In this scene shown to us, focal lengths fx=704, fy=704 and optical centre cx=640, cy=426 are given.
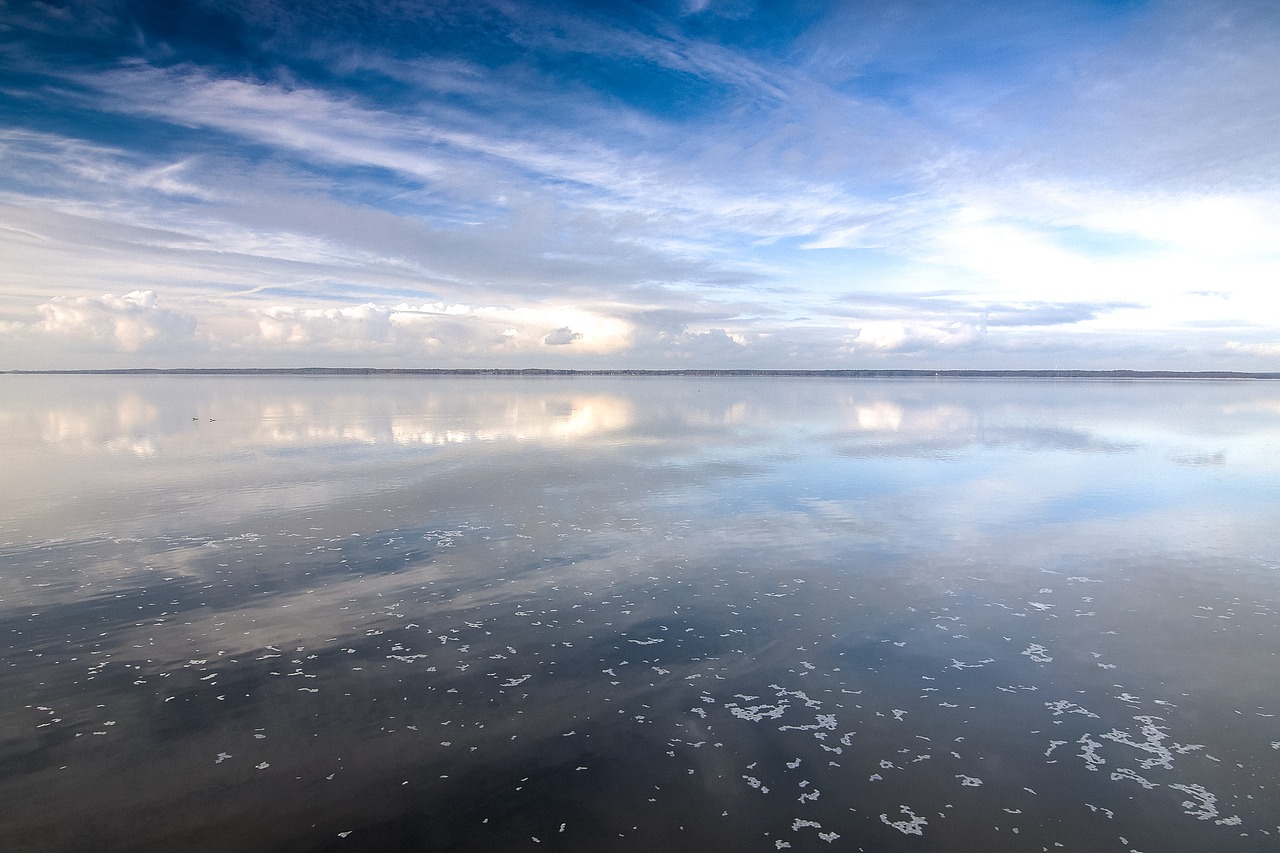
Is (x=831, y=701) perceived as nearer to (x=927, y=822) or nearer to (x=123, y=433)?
(x=927, y=822)

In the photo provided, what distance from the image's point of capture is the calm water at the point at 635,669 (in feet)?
23.7

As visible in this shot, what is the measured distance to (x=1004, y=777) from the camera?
7824mm

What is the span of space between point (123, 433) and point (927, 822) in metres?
45.6

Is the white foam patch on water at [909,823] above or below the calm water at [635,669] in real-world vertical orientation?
below

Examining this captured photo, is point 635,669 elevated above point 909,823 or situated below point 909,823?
above

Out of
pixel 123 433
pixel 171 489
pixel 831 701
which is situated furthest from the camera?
pixel 123 433

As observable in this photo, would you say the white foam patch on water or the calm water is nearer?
the white foam patch on water

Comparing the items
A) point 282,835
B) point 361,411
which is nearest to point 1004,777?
point 282,835

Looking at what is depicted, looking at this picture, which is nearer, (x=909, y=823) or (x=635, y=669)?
(x=909, y=823)

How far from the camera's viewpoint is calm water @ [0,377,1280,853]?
7.23 m

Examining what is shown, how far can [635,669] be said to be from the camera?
406 inches

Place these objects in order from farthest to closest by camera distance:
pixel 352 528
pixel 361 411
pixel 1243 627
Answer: pixel 361 411 → pixel 352 528 → pixel 1243 627

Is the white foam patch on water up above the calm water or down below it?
below

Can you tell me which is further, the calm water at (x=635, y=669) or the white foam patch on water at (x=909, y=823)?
the calm water at (x=635, y=669)
